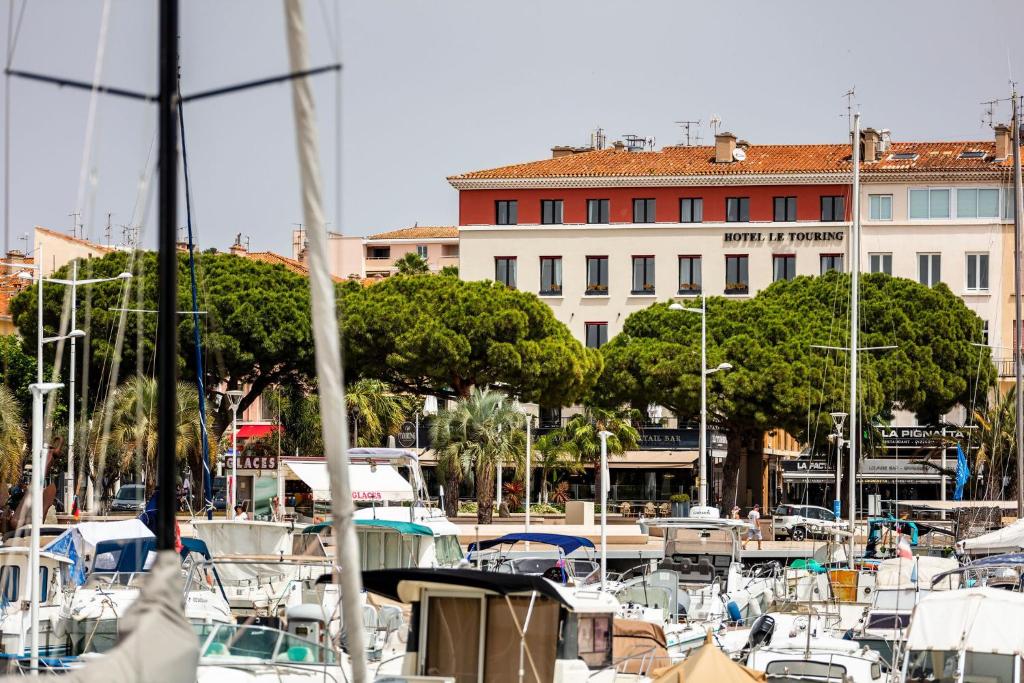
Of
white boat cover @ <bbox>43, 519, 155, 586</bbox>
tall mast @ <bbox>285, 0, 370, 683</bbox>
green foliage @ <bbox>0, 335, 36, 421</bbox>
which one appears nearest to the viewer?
tall mast @ <bbox>285, 0, 370, 683</bbox>

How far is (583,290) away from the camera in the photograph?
72438 millimetres

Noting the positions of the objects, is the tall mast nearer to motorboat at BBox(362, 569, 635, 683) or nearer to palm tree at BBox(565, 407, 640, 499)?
motorboat at BBox(362, 569, 635, 683)

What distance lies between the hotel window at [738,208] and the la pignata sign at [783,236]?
745 millimetres

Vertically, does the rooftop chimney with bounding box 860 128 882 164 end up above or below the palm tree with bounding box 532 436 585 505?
above

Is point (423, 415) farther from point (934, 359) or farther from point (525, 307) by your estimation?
point (934, 359)

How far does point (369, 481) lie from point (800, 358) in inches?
1091

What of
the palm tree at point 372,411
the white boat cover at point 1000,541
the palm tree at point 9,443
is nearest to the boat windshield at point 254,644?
the white boat cover at point 1000,541

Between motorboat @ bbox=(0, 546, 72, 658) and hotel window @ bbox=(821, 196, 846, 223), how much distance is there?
5287cm

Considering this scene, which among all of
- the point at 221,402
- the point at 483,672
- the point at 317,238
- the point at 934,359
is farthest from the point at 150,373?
the point at 317,238

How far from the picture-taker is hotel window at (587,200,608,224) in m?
72.2

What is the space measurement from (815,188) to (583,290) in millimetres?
11905

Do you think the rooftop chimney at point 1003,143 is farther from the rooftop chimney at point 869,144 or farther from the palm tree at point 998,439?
the palm tree at point 998,439

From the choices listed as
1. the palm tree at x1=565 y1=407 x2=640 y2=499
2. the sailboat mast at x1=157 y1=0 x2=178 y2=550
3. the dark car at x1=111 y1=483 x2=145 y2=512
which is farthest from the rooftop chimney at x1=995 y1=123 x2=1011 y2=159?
the sailboat mast at x1=157 y1=0 x2=178 y2=550

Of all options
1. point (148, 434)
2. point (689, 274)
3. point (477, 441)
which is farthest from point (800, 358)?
point (148, 434)
